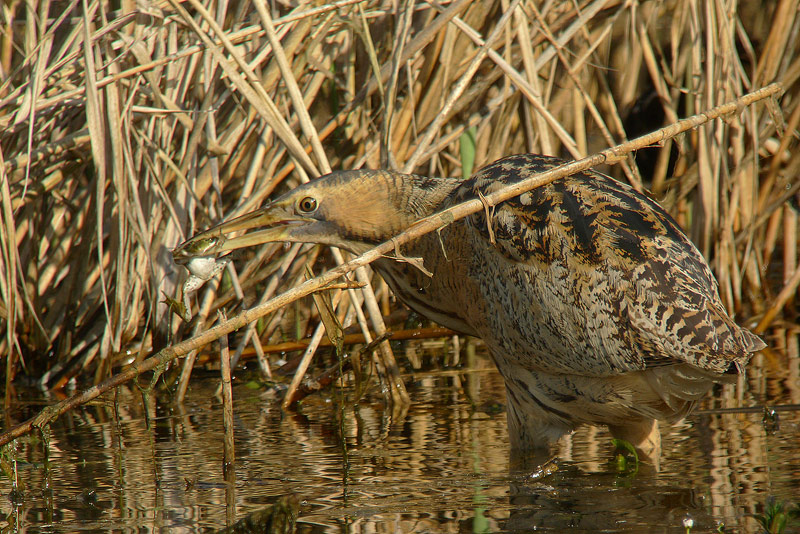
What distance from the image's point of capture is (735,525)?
2.86 meters

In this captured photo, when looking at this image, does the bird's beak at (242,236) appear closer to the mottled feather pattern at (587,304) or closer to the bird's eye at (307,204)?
the bird's eye at (307,204)

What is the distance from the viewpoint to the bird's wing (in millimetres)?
3277

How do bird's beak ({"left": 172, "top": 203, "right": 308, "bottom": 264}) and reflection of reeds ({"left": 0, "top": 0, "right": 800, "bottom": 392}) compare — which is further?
reflection of reeds ({"left": 0, "top": 0, "right": 800, "bottom": 392})

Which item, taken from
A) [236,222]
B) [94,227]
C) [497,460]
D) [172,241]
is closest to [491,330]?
[497,460]

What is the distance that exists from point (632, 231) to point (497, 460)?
3.37ft

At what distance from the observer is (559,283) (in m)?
3.53

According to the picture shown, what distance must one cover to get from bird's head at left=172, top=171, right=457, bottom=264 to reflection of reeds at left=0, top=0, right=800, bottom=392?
438mm

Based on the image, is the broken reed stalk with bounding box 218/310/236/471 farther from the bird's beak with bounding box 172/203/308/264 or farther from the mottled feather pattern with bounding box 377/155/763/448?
the mottled feather pattern with bounding box 377/155/763/448

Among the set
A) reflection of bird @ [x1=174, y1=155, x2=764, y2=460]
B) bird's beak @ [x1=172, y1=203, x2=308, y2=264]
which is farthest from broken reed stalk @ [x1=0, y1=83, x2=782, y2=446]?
bird's beak @ [x1=172, y1=203, x2=308, y2=264]

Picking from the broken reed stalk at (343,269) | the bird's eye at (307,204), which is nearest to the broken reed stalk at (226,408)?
the broken reed stalk at (343,269)

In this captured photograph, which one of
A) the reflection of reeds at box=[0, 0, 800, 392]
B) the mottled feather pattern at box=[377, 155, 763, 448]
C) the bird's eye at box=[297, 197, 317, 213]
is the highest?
the reflection of reeds at box=[0, 0, 800, 392]

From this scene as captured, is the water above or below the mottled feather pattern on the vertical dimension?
below

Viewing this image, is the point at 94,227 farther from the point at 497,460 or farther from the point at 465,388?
the point at 497,460

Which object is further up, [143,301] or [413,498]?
[143,301]
